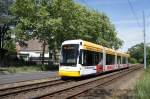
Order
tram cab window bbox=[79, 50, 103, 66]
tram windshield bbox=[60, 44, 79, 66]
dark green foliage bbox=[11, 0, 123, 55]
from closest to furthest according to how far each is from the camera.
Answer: tram windshield bbox=[60, 44, 79, 66], tram cab window bbox=[79, 50, 103, 66], dark green foliage bbox=[11, 0, 123, 55]

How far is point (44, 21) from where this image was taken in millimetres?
52188

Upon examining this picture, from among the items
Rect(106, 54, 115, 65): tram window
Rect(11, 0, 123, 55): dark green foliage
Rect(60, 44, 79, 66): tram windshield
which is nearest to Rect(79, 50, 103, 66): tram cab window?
Rect(60, 44, 79, 66): tram windshield

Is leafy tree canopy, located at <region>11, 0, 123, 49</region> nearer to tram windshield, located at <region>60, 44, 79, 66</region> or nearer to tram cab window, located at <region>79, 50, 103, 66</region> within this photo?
tram cab window, located at <region>79, 50, 103, 66</region>

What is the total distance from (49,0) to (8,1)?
6.81 m

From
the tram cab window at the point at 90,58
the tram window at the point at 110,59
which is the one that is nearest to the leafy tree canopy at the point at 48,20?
the tram window at the point at 110,59

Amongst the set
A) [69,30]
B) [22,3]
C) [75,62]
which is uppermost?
[22,3]

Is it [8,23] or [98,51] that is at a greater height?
[8,23]

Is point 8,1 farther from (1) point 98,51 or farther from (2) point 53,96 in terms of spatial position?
(2) point 53,96

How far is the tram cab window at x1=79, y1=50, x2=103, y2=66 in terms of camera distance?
1136 inches

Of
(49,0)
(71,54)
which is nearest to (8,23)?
(49,0)

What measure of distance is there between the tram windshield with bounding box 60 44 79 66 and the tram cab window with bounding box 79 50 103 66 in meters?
0.48

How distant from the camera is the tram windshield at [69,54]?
2842 centimetres

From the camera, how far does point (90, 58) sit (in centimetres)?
3081

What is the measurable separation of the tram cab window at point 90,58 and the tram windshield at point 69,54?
1.57ft
